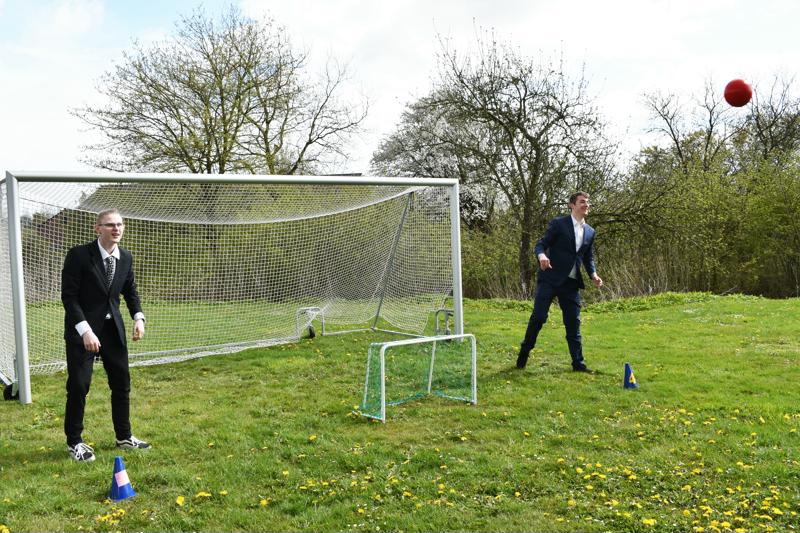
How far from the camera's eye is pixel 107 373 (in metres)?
4.73

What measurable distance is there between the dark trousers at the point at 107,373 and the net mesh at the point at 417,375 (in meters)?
1.87

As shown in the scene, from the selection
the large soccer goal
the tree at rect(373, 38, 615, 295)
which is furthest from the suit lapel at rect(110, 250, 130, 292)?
the tree at rect(373, 38, 615, 295)

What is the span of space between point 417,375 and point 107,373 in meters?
3.28

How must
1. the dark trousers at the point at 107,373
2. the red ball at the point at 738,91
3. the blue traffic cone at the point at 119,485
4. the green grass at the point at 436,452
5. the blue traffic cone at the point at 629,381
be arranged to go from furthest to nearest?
the red ball at the point at 738,91
the blue traffic cone at the point at 629,381
the dark trousers at the point at 107,373
the blue traffic cone at the point at 119,485
the green grass at the point at 436,452

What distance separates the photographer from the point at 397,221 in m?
9.40

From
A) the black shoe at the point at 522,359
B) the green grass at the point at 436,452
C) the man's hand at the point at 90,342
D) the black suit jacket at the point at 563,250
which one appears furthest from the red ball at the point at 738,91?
the man's hand at the point at 90,342

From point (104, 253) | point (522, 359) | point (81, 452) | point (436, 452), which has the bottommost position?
point (436, 452)

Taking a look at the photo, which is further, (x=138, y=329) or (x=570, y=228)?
(x=570, y=228)

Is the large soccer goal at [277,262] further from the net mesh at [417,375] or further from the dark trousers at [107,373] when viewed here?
the dark trousers at [107,373]

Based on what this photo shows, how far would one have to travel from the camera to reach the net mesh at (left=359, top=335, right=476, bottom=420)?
571 cm

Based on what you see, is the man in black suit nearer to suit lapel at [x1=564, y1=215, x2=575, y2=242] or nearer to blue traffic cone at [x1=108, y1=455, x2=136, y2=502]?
blue traffic cone at [x1=108, y1=455, x2=136, y2=502]

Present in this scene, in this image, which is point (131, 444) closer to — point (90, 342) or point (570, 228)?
point (90, 342)

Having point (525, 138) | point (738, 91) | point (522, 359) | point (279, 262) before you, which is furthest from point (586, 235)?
point (525, 138)

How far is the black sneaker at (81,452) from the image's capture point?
4570 millimetres
